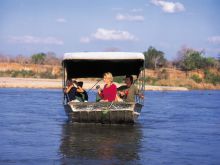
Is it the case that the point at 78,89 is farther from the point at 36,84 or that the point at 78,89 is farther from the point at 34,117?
the point at 36,84

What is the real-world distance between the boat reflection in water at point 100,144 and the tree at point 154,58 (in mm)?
65141

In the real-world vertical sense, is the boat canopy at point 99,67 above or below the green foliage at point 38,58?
below

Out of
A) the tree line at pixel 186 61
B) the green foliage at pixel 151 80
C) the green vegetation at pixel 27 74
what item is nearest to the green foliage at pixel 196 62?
the tree line at pixel 186 61

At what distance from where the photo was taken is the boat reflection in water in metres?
Answer: 12.1

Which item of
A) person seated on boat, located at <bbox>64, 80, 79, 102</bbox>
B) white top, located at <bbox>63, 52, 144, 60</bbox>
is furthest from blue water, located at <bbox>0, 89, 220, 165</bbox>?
white top, located at <bbox>63, 52, 144, 60</bbox>

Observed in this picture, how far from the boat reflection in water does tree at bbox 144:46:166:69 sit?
6514 centimetres

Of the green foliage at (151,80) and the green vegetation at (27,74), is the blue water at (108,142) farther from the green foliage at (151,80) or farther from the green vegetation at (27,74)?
the green vegetation at (27,74)

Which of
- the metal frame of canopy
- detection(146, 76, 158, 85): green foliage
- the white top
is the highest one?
the white top

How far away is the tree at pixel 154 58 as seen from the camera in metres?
84.1

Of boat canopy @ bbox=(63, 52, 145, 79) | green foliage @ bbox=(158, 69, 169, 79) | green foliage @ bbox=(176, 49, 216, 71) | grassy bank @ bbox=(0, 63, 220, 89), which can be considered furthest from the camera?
green foliage @ bbox=(176, 49, 216, 71)

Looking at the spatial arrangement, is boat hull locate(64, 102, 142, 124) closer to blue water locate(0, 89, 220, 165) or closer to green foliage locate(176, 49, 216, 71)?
blue water locate(0, 89, 220, 165)

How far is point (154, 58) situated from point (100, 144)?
73256 mm

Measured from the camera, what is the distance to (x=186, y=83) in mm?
69000

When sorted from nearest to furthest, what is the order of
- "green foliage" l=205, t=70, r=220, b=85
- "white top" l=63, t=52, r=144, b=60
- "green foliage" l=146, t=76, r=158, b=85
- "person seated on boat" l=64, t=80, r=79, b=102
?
"white top" l=63, t=52, r=144, b=60 < "person seated on boat" l=64, t=80, r=79, b=102 < "green foliage" l=146, t=76, r=158, b=85 < "green foliage" l=205, t=70, r=220, b=85
